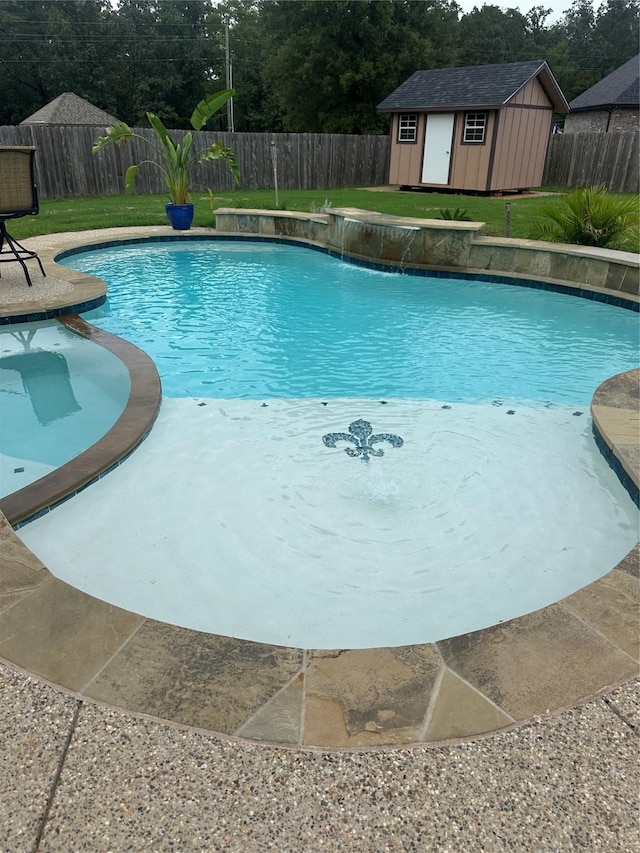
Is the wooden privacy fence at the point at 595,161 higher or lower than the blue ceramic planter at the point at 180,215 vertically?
higher

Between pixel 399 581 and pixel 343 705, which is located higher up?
pixel 343 705

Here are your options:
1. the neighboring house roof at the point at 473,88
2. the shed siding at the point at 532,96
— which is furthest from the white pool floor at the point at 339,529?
the shed siding at the point at 532,96

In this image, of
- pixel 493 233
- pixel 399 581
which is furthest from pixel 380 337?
pixel 493 233

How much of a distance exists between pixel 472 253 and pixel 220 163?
40.6 ft

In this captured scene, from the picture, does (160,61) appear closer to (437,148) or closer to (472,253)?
(437,148)

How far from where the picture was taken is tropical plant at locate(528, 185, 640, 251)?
8914mm

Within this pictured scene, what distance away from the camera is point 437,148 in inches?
771

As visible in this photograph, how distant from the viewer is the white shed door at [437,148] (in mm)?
19219

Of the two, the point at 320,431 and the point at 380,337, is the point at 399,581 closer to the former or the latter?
the point at 320,431

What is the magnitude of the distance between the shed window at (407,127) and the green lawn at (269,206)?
7.25ft

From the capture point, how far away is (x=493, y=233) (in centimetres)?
1074

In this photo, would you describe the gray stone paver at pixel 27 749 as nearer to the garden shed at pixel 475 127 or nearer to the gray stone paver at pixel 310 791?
the gray stone paver at pixel 310 791

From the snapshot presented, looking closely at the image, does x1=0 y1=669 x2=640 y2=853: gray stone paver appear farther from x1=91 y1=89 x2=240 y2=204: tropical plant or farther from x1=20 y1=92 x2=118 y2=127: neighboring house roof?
x1=20 y1=92 x2=118 y2=127: neighboring house roof

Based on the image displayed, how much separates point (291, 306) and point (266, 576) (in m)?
5.51
